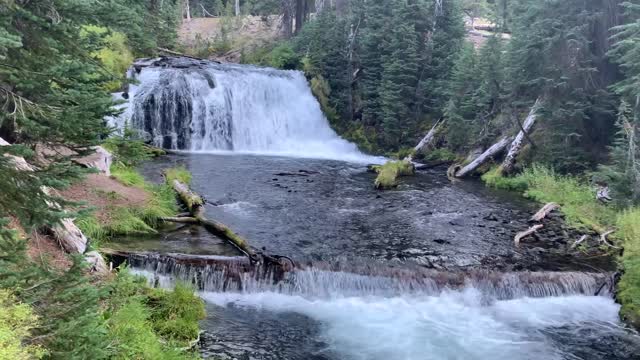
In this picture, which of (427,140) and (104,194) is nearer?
(104,194)

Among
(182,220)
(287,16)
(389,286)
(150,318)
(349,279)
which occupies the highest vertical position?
(287,16)

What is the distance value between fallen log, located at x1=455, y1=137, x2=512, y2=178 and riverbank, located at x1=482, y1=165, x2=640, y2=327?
797mm

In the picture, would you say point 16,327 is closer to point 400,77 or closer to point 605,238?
point 605,238

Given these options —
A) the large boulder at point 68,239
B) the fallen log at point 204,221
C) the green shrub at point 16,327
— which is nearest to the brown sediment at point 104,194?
the fallen log at point 204,221

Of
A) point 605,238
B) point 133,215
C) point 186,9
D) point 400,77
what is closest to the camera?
point 133,215

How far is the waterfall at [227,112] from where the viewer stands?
27.5 metres

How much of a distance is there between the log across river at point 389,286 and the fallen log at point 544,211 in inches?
14.4

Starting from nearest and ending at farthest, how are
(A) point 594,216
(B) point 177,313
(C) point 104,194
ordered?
(B) point 177,313 → (C) point 104,194 → (A) point 594,216

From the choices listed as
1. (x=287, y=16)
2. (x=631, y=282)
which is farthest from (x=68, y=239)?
(x=287, y=16)

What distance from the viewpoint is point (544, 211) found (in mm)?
17656

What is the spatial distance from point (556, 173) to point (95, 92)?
1886 cm

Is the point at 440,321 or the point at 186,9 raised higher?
the point at 186,9

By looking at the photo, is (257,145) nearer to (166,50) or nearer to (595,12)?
(166,50)

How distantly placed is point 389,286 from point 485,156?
14257mm
